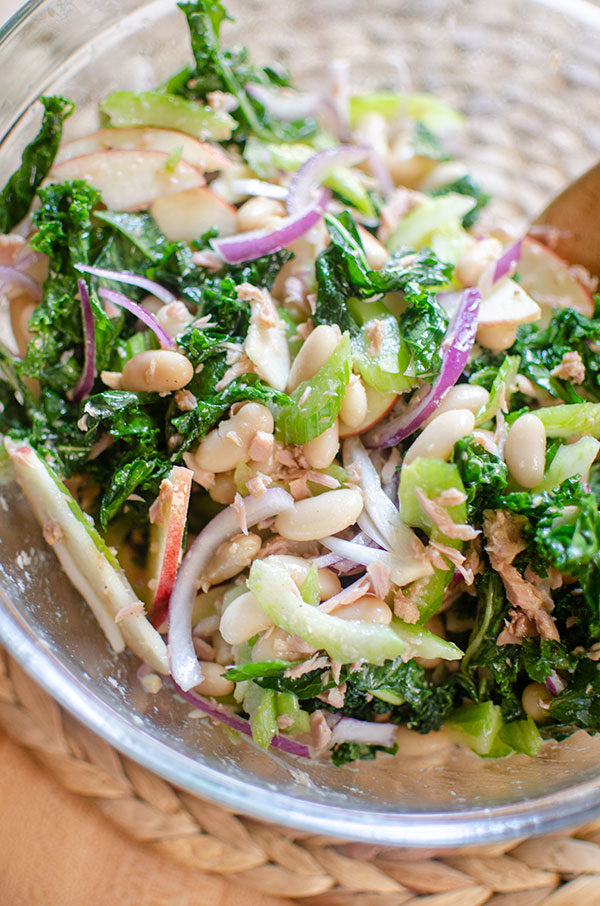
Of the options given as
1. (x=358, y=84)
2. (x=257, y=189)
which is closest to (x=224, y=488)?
(x=257, y=189)

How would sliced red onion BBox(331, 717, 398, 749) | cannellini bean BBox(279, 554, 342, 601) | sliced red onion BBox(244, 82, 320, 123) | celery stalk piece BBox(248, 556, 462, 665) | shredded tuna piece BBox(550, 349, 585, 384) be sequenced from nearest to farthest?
celery stalk piece BBox(248, 556, 462, 665), cannellini bean BBox(279, 554, 342, 601), sliced red onion BBox(331, 717, 398, 749), shredded tuna piece BBox(550, 349, 585, 384), sliced red onion BBox(244, 82, 320, 123)

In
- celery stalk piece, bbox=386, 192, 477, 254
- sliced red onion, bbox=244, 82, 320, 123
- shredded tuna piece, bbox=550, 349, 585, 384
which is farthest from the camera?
sliced red onion, bbox=244, 82, 320, 123

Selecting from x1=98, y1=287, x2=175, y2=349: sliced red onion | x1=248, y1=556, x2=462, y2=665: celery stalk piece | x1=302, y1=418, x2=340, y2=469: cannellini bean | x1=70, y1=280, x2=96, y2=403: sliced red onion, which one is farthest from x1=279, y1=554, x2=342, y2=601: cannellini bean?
x1=70, y1=280, x2=96, y2=403: sliced red onion

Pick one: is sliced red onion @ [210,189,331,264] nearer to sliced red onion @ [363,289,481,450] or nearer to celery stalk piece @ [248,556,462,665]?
sliced red onion @ [363,289,481,450]

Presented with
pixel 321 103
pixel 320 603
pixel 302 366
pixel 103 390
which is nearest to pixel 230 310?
pixel 302 366

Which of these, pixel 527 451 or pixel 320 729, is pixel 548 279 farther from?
pixel 320 729

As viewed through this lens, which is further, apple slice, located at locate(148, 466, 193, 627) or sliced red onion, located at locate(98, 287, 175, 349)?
sliced red onion, located at locate(98, 287, 175, 349)
